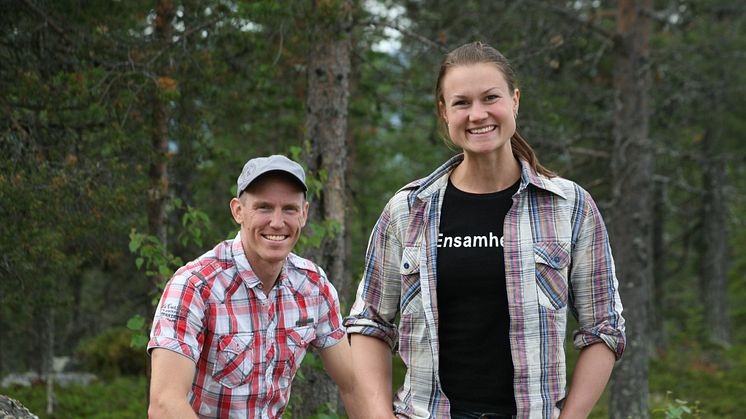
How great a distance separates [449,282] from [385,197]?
655 inches

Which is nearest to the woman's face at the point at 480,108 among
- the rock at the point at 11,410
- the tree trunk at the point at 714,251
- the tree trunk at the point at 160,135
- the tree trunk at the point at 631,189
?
the rock at the point at 11,410

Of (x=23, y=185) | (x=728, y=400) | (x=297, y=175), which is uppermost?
(x=23, y=185)

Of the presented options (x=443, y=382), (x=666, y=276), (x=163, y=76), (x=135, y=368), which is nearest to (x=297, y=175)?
(x=443, y=382)

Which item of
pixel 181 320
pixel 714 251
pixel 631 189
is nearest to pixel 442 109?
pixel 181 320

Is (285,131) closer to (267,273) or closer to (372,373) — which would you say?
(267,273)


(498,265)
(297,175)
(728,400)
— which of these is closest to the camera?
(498,265)

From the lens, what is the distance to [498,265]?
2.61m

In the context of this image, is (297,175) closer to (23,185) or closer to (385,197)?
(23,185)

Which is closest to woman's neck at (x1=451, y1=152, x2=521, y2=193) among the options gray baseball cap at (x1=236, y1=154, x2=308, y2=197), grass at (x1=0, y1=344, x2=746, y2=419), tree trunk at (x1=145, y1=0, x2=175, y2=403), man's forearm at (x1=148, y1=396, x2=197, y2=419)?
gray baseball cap at (x1=236, y1=154, x2=308, y2=197)

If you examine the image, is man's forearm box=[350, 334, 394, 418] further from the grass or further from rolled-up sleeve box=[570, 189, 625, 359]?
the grass

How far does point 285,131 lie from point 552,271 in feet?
42.3

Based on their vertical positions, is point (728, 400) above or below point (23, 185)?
below

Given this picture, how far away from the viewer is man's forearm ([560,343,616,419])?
2.63m

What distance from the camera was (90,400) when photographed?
14.0 metres
